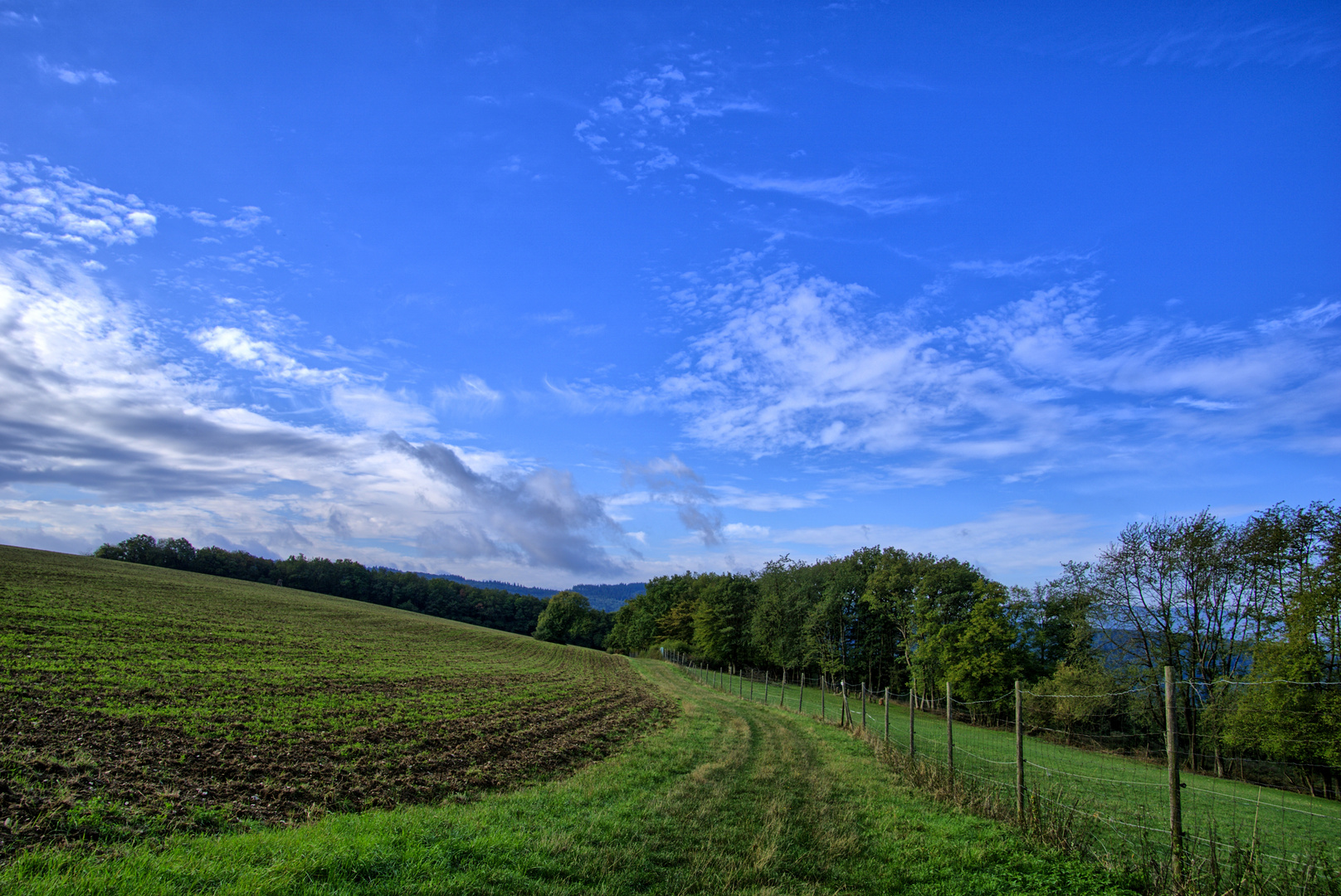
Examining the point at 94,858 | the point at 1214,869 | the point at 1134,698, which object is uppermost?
the point at 1214,869

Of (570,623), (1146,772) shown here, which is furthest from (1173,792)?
(570,623)

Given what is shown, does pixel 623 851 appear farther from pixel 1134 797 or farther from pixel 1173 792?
pixel 1134 797

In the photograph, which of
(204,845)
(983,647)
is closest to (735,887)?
(204,845)

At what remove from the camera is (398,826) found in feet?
24.3

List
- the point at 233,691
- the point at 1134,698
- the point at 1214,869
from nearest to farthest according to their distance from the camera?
the point at 1214,869 < the point at 233,691 < the point at 1134,698

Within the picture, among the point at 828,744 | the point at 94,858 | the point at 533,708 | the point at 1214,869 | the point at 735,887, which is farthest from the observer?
the point at 533,708

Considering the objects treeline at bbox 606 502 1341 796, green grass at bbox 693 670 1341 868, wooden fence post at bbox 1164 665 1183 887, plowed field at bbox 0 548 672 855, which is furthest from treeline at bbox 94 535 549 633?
wooden fence post at bbox 1164 665 1183 887

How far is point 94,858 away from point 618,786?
7.13 meters

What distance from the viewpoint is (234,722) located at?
1323cm

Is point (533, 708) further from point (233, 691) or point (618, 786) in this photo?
point (618, 786)

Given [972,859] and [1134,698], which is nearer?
[972,859]

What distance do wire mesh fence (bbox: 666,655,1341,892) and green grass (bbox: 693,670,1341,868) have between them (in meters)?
0.07

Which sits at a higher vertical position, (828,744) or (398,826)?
(398,826)

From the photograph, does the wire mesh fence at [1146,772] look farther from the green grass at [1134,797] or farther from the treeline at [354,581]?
the treeline at [354,581]
